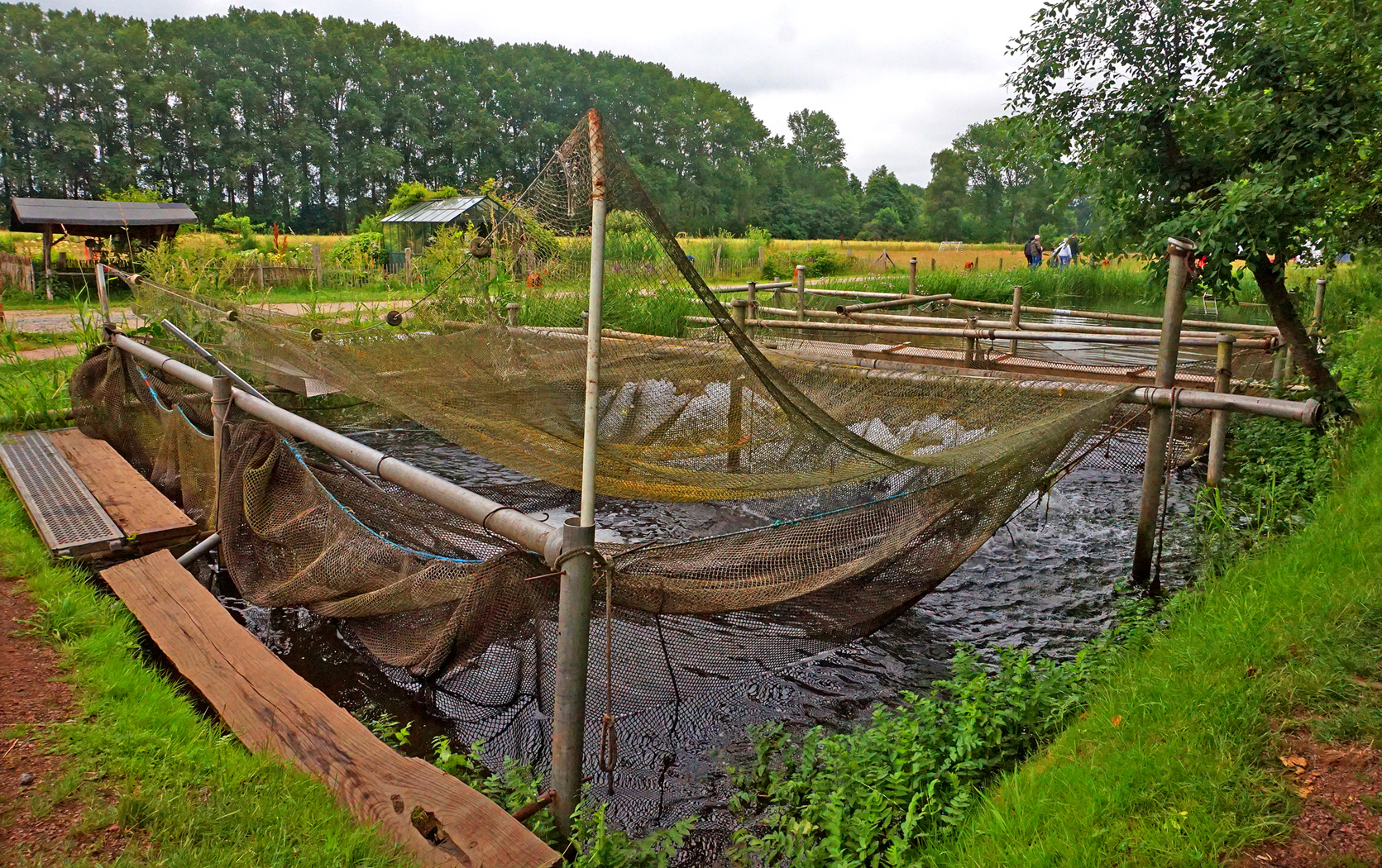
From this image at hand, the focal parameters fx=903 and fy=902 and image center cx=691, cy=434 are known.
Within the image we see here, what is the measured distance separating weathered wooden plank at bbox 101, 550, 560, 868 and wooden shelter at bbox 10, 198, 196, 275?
50.8ft

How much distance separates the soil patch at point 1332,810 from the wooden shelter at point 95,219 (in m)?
18.1

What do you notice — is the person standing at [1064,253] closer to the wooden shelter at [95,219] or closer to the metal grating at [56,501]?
the wooden shelter at [95,219]

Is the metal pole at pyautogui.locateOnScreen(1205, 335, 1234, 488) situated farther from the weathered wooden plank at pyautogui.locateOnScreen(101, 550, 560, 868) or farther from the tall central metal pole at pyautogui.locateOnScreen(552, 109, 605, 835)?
the weathered wooden plank at pyautogui.locateOnScreen(101, 550, 560, 868)

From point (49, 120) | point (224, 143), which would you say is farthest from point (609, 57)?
point (49, 120)

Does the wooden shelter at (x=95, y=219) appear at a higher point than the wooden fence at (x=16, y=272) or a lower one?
higher

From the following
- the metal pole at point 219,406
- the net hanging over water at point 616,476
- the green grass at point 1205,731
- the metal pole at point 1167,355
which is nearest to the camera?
the green grass at point 1205,731

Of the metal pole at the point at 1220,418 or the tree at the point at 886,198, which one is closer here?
the metal pole at the point at 1220,418

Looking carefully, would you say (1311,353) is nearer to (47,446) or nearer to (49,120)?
(47,446)

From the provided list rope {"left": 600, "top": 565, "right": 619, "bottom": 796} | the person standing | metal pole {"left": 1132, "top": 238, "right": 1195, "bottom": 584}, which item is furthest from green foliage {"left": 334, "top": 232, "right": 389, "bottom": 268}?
the person standing

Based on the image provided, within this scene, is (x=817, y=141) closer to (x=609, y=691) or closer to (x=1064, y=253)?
(x=1064, y=253)

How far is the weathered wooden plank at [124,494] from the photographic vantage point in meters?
3.98

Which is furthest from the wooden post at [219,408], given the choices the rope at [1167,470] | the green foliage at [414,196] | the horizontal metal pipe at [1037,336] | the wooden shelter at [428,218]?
the green foliage at [414,196]

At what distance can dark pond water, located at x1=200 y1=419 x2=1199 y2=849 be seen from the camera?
3021 mm

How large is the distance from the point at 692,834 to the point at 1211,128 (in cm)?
476
